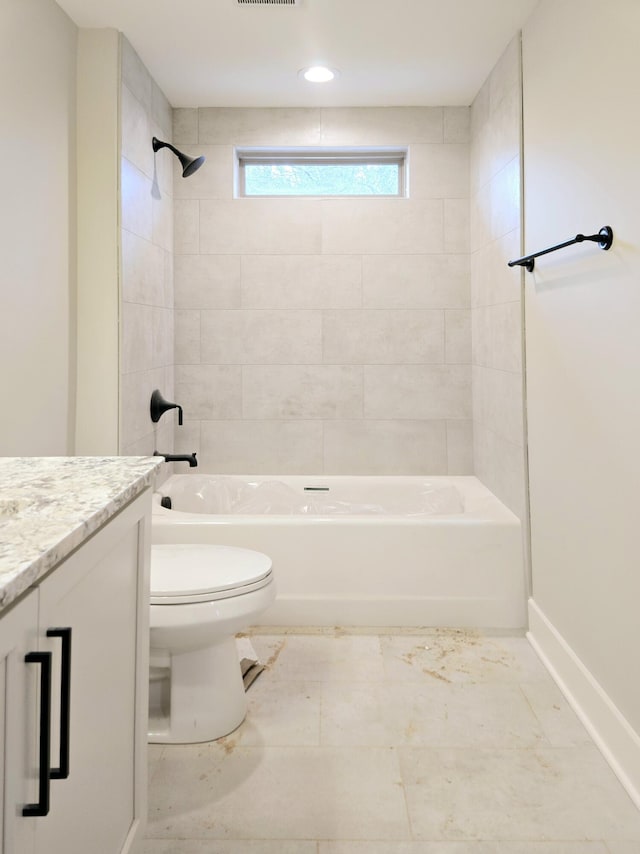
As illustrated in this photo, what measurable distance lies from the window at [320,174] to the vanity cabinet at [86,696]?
274 centimetres

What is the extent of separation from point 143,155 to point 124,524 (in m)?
2.39

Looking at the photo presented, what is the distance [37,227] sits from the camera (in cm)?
242

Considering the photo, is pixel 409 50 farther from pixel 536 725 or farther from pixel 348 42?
pixel 536 725

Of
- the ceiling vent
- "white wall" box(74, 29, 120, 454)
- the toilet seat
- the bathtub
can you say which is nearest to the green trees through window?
"white wall" box(74, 29, 120, 454)

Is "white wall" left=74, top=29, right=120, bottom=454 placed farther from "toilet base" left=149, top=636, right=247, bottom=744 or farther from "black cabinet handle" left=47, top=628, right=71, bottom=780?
"black cabinet handle" left=47, top=628, right=71, bottom=780

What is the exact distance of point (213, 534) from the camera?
9.33 feet

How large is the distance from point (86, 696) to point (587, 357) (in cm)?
164

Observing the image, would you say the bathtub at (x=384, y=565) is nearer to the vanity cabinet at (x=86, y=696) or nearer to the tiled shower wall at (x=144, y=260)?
the tiled shower wall at (x=144, y=260)

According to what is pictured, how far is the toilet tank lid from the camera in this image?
6.39 feet

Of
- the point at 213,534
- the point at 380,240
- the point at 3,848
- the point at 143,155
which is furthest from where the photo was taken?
the point at 380,240

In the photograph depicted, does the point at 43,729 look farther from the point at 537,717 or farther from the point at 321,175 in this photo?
the point at 321,175

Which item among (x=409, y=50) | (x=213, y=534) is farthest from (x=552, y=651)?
(x=409, y=50)

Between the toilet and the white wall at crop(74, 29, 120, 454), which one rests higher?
the white wall at crop(74, 29, 120, 454)

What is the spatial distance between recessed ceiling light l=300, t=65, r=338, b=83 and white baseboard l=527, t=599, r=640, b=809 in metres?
2.45
